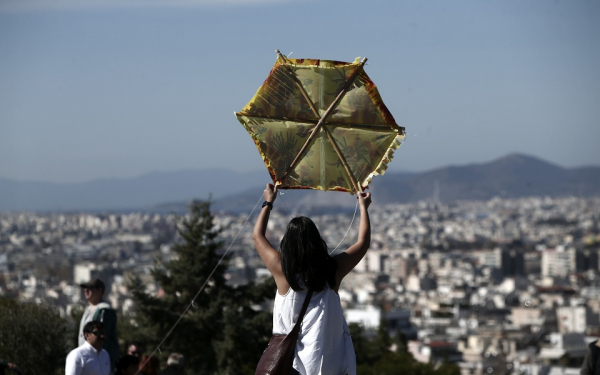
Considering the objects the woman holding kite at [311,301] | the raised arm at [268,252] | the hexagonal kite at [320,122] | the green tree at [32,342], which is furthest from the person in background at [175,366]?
the green tree at [32,342]

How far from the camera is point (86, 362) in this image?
5.21 metres

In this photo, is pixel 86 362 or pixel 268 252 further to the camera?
pixel 86 362

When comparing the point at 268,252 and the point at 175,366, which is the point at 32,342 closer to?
the point at 175,366

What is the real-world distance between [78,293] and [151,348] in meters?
72.9

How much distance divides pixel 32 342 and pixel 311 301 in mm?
5714

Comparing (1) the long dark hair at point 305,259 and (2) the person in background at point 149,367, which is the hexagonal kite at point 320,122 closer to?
(1) the long dark hair at point 305,259

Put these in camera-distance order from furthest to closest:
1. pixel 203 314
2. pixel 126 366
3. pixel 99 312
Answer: pixel 203 314, pixel 99 312, pixel 126 366

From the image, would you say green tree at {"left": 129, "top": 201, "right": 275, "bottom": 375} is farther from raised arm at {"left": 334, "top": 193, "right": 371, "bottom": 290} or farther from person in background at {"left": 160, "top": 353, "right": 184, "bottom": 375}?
raised arm at {"left": 334, "top": 193, "right": 371, "bottom": 290}

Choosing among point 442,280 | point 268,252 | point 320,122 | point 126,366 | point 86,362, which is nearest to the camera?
point 268,252

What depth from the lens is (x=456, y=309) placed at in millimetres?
93562

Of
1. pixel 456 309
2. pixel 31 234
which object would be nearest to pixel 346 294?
pixel 456 309

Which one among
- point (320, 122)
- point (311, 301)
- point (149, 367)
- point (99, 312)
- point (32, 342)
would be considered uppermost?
point (320, 122)

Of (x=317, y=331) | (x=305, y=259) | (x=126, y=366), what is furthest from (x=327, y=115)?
(x=126, y=366)

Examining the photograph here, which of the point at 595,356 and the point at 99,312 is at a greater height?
the point at 99,312
